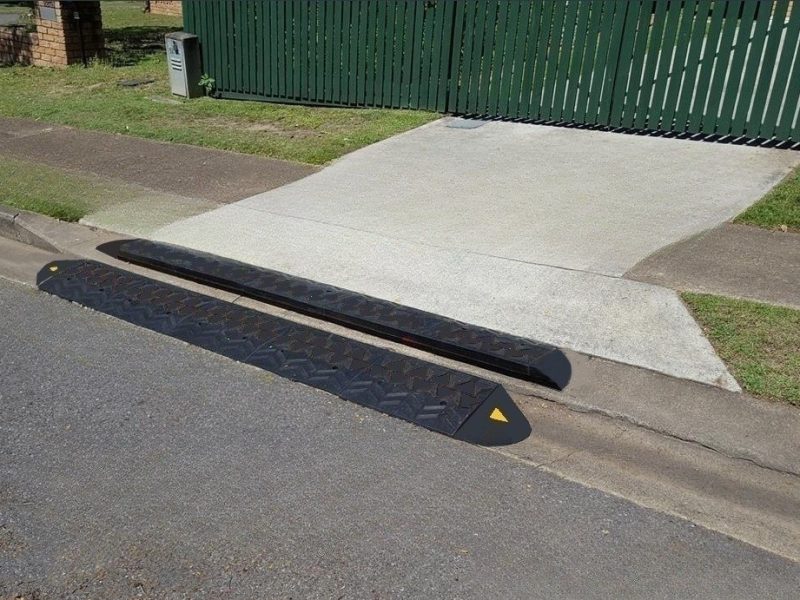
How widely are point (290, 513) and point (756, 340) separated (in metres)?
2.90

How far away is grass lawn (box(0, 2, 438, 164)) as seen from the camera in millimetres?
9523

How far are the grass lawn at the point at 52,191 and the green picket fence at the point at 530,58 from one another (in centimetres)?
410

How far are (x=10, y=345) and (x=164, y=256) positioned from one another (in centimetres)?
149

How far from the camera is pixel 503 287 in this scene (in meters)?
5.57

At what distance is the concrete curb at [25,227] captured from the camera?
263 inches

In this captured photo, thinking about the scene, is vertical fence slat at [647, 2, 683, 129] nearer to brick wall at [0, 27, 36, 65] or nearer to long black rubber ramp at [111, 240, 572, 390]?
long black rubber ramp at [111, 240, 572, 390]

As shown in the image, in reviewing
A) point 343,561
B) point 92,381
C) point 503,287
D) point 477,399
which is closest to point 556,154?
point 503,287

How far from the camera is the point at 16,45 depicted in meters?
14.8

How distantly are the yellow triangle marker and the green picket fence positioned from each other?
6.17 metres

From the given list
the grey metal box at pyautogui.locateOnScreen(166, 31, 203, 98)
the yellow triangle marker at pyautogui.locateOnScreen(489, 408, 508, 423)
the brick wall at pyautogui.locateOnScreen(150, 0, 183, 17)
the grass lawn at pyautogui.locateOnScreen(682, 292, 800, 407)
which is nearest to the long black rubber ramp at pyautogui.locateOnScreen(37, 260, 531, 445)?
the yellow triangle marker at pyautogui.locateOnScreen(489, 408, 508, 423)

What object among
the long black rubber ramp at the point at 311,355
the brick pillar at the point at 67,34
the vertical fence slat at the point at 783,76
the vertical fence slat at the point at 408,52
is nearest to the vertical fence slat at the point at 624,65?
the vertical fence slat at the point at 783,76

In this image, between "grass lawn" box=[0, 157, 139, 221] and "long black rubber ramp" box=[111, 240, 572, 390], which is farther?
"grass lawn" box=[0, 157, 139, 221]

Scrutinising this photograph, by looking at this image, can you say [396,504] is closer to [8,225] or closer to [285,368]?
[285,368]

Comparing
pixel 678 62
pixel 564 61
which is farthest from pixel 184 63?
pixel 678 62
